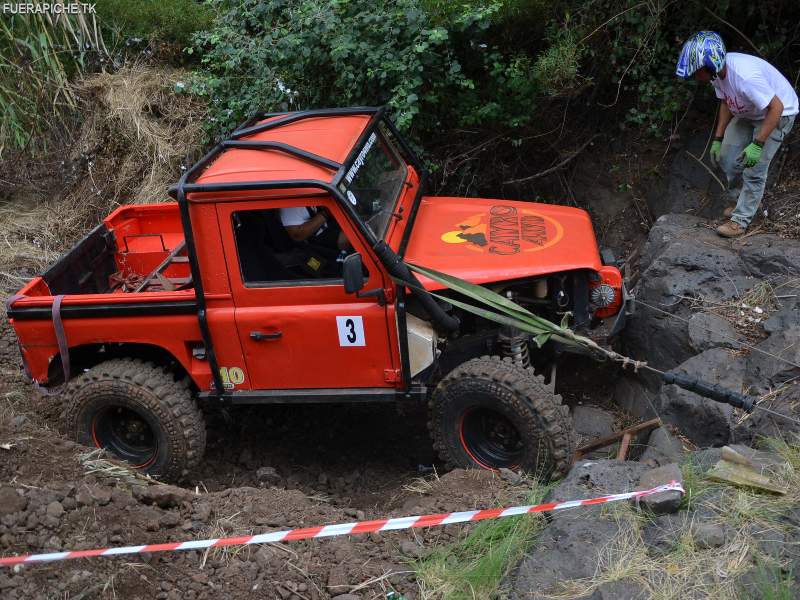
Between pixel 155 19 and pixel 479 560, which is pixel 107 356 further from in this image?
pixel 155 19

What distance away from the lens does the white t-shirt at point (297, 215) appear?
438 centimetres

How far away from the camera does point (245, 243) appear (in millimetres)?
4383

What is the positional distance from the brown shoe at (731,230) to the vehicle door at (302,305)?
2.87 meters

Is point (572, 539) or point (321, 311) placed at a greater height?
point (321, 311)

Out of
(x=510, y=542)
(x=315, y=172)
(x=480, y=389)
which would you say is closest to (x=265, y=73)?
(x=315, y=172)

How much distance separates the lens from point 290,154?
4508 millimetres

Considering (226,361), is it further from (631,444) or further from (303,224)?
(631,444)

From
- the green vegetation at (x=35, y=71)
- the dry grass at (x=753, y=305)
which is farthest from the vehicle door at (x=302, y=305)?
the green vegetation at (x=35, y=71)

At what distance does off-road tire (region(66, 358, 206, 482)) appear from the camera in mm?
4762

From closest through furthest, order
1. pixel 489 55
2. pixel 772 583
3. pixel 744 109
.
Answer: pixel 772 583 < pixel 744 109 < pixel 489 55

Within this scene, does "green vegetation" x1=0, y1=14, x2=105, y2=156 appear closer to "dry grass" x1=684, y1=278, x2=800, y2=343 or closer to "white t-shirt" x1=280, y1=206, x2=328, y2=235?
"white t-shirt" x1=280, y1=206, x2=328, y2=235

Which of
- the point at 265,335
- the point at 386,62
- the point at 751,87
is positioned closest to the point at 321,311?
the point at 265,335

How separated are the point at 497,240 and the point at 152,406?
7.85 feet

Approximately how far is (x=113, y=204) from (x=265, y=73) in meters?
2.18
